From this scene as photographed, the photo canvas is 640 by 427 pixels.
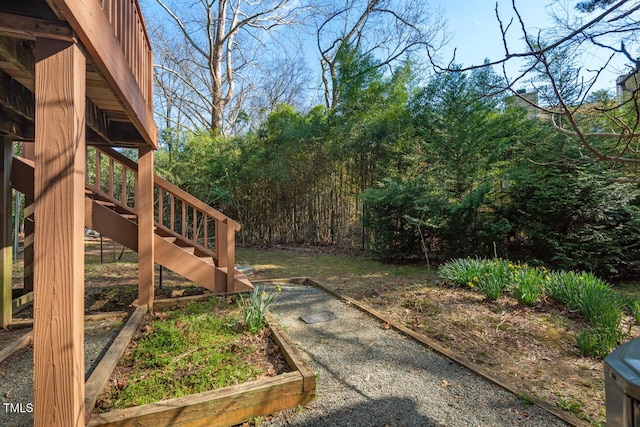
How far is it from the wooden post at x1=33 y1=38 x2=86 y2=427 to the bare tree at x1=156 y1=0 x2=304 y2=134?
28.4 feet

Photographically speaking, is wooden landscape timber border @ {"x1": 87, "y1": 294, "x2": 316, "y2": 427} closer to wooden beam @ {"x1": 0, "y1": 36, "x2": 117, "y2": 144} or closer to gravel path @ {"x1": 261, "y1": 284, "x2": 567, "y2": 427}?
gravel path @ {"x1": 261, "y1": 284, "x2": 567, "y2": 427}

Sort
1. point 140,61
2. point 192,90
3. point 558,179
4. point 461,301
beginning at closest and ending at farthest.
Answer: point 140,61, point 461,301, point 558,179, point 192,90

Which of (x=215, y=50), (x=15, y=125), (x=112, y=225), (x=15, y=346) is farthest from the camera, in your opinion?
(x=215, y=50)

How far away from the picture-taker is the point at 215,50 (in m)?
10.2

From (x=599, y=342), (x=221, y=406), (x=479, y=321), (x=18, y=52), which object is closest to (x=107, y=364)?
(x=221, y=406)

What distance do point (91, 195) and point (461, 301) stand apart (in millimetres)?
4271

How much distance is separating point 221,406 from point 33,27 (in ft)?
5.90

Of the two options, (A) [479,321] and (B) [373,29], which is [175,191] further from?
(B) [373,29]

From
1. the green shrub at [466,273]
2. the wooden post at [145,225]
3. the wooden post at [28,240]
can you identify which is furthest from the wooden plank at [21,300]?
the green shrub at [466,273]

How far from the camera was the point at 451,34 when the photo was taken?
25.6ft

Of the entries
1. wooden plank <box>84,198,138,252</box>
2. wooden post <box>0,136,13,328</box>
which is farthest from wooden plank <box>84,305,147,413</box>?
wooden post <box>0,136,13,328</box>

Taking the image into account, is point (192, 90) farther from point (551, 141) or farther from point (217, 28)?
point (551, 141)

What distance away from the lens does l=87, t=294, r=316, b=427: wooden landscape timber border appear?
4.68 ft

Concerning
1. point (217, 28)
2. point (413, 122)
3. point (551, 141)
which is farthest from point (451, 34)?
point (217, 28)
